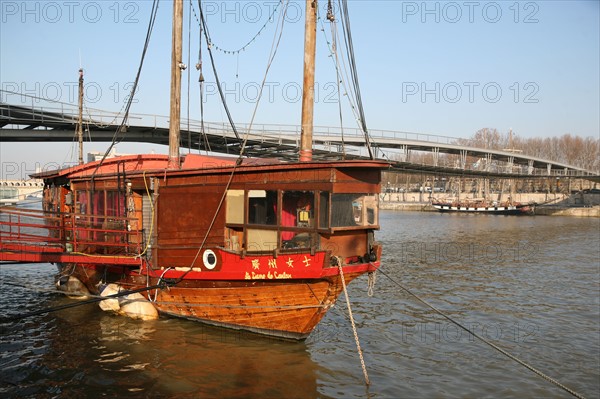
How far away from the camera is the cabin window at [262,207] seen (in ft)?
37.6

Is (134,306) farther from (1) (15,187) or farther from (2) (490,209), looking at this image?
(2) (490,209)

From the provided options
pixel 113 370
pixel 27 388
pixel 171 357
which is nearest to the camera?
pixel 27 388

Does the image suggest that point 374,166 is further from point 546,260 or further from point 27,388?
point 546,260

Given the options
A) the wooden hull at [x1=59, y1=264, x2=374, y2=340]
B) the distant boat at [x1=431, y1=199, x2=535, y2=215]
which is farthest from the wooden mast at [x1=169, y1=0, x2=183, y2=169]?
the distant boat at [x1=431, y1=199, x2=535, y2=215]

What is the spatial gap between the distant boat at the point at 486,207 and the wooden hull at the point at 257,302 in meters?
70.4

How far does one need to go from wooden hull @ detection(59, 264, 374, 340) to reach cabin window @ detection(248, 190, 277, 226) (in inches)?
54.6

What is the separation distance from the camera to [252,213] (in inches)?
462

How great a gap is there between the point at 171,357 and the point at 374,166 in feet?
20.1

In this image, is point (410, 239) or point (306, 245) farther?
point (410, 239)

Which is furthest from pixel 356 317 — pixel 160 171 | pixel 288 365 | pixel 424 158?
pixel 424 158

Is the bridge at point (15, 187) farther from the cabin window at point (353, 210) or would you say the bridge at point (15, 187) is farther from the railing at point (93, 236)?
the cabin window at point (353, 210)

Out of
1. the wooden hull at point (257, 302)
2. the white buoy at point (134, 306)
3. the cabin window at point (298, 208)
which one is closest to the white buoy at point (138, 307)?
the white buoy at point (134, 306)

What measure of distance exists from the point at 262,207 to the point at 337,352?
12.6 ft

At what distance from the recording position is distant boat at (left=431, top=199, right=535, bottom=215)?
Answer: 7512 centimetres
